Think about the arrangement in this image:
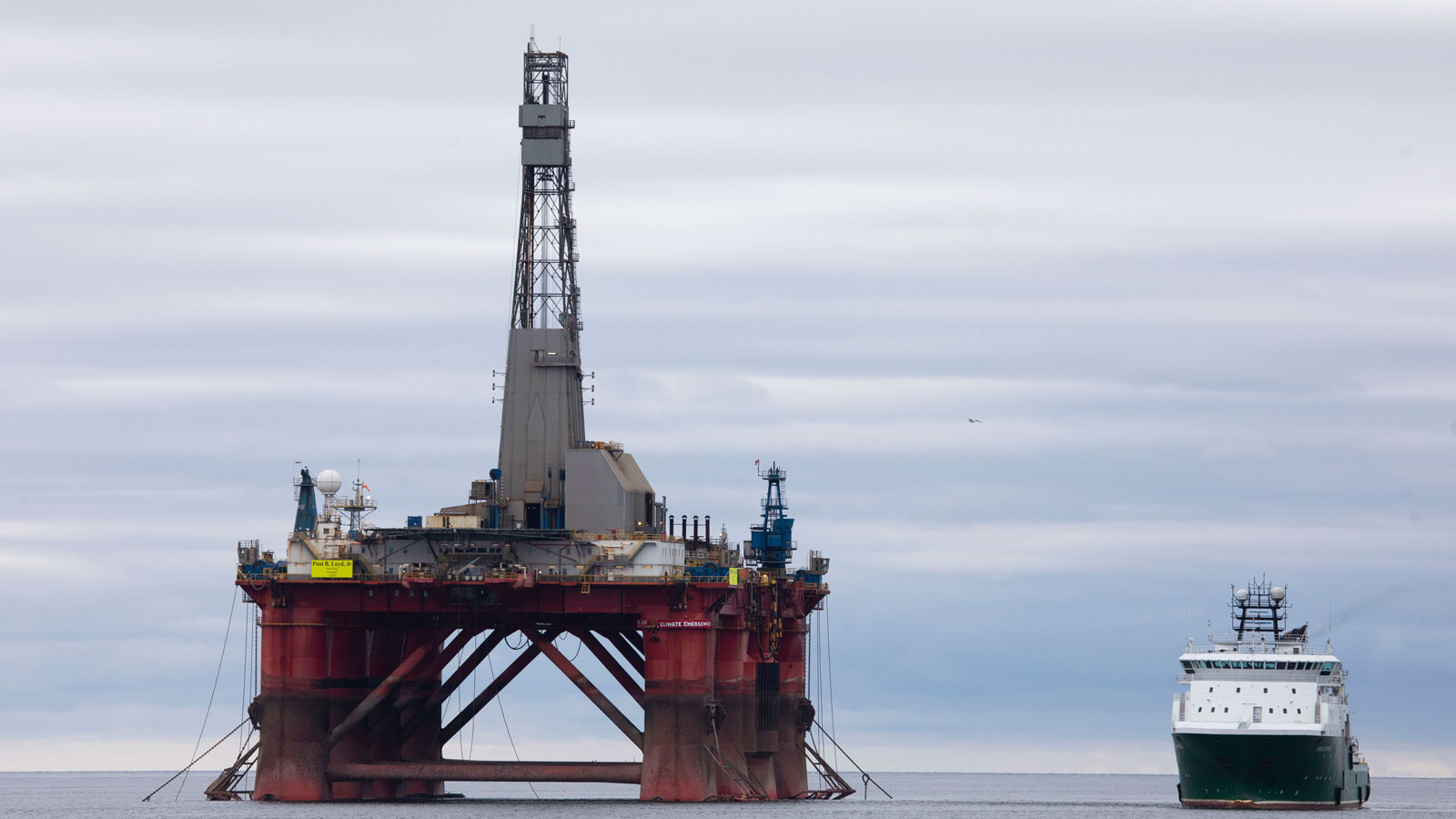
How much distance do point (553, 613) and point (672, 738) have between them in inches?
218

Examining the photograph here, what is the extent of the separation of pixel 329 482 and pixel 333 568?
3.44 metres

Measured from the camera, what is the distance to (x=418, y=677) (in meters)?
82.2

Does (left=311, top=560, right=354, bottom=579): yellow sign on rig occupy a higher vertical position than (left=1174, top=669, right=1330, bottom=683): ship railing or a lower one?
higher

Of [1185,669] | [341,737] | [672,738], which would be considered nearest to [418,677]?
[341,737]

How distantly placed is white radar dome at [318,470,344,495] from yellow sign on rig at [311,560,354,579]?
9.97ft

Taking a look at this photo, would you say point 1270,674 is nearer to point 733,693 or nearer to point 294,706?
point 733,693

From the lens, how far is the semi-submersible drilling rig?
2931 inches

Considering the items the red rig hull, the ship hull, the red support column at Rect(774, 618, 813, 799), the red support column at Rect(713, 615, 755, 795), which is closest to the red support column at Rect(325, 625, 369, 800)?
the red rig hull

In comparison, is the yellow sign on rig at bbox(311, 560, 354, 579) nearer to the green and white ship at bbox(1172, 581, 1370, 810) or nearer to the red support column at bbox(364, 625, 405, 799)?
the red support column at bbox(364, 625, 405, 799)

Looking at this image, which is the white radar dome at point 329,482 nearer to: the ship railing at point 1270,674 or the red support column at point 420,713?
the red support column at point 420,713

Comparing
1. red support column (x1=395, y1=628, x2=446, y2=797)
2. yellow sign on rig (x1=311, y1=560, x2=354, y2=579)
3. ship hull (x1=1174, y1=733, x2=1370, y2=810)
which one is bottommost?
ship hull (x1=1174, y1=733, x2=1370, y2=810)

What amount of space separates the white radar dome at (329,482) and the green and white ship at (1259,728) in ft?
98.0

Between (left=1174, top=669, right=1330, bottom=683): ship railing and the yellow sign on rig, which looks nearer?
the yellow sign on rig

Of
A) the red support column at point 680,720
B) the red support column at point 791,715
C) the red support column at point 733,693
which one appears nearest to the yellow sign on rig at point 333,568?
the red support column at point 680,720
